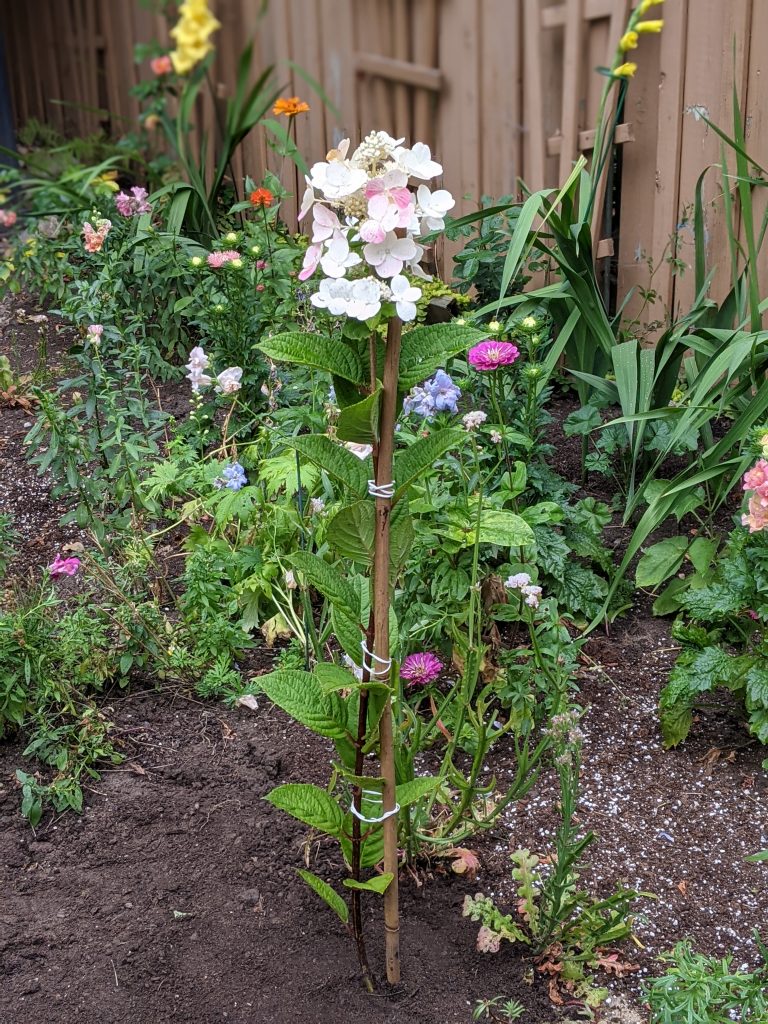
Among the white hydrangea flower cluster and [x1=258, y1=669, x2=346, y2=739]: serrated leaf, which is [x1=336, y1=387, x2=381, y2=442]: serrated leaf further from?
[x1=258, y1=669, x2=346, y2=739]: serrated leaf

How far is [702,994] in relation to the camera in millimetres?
1504

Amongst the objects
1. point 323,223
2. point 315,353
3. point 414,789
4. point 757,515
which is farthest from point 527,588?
point 323,223

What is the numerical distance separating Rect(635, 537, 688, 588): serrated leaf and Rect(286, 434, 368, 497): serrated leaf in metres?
1.55

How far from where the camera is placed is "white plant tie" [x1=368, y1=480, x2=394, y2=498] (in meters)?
1.35

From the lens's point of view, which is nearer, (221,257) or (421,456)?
(421,456)

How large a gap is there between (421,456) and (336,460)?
0.12m

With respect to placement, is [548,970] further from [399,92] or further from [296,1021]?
[399,92]

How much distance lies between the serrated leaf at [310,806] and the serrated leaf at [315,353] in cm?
64

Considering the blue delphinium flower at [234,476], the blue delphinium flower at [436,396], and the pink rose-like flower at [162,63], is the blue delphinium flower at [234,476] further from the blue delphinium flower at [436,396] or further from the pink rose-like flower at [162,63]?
the pink rose-like flower at [162,63]

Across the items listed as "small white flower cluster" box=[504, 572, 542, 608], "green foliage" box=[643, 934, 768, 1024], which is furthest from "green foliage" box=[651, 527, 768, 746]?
"green foliage" box=[643, 934, 768, 1024]

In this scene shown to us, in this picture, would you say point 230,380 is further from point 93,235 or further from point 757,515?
point 757,515

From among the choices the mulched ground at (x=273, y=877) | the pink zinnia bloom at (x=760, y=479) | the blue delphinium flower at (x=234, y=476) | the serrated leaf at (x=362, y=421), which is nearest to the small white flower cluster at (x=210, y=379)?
the blue delphinium flower at (x=234, y=476)

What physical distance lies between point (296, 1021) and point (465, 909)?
368 mm

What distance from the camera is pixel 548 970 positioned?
5.82 feet
